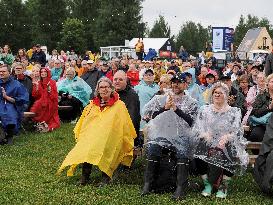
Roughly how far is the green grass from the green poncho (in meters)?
3.85

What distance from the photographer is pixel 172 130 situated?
6.30 m

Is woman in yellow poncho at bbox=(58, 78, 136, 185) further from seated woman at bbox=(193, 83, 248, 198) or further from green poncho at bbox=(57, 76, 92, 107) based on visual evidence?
green poncho at bbox=(57, 76, 92, 107)

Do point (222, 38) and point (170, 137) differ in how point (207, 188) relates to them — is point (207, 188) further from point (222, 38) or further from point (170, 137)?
point (222, 38)

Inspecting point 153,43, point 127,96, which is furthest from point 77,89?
point 153,43

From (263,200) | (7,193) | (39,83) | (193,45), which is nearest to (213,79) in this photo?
(39,83)

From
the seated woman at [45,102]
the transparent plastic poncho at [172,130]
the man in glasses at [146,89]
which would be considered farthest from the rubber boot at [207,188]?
the seated woman at [45,102]

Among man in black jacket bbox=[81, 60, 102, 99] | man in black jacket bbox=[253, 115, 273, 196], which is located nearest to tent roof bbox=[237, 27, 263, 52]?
man in black jacket bbox=[81, 60, 102, 99]

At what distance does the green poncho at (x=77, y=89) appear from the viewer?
12.5 meters

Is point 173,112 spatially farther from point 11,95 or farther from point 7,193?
point 11,95

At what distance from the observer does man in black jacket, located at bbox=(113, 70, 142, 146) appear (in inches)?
286

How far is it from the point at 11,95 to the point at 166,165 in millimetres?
4701

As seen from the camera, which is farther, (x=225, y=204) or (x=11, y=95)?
(x=11, y=95)

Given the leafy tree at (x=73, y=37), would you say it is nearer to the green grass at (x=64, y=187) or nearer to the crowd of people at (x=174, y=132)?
the green grass at (x=64, y=187)

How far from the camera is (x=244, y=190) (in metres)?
6.48
